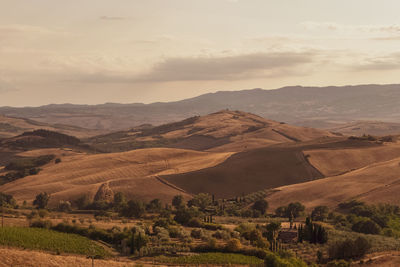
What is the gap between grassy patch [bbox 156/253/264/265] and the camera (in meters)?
46.5

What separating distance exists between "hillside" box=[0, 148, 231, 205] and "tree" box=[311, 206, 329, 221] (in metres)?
37.7

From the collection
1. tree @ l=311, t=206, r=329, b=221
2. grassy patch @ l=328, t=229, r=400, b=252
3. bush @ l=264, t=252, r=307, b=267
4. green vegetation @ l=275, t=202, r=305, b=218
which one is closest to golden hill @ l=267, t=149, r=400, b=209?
tree @ l=311, t=206, r=329, b=221

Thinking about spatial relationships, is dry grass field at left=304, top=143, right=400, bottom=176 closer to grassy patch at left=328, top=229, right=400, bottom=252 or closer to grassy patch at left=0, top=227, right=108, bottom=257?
grassy patch at left=328, top=229, right=400, bottom=252

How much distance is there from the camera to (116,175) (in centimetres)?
14175

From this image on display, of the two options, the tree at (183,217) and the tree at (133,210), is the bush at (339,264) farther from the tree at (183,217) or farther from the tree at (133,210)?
the tree at (133,210)

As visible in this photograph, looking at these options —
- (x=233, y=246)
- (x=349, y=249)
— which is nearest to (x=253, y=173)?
Result: (x=349, y=249)

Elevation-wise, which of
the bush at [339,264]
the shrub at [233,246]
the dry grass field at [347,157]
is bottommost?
the bush at [339,264]

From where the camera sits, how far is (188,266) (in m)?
45.3

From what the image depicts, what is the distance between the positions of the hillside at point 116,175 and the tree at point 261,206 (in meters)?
23.3

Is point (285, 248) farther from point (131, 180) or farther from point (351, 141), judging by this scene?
point (351, 141)

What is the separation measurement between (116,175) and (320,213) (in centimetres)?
7132

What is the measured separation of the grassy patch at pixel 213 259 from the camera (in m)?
46.5

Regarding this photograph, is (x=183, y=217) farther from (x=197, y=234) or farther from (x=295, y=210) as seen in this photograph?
(x=295, y=210)

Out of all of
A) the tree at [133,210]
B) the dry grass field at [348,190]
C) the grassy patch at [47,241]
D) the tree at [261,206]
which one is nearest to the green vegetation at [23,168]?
the tree at [133,210]
